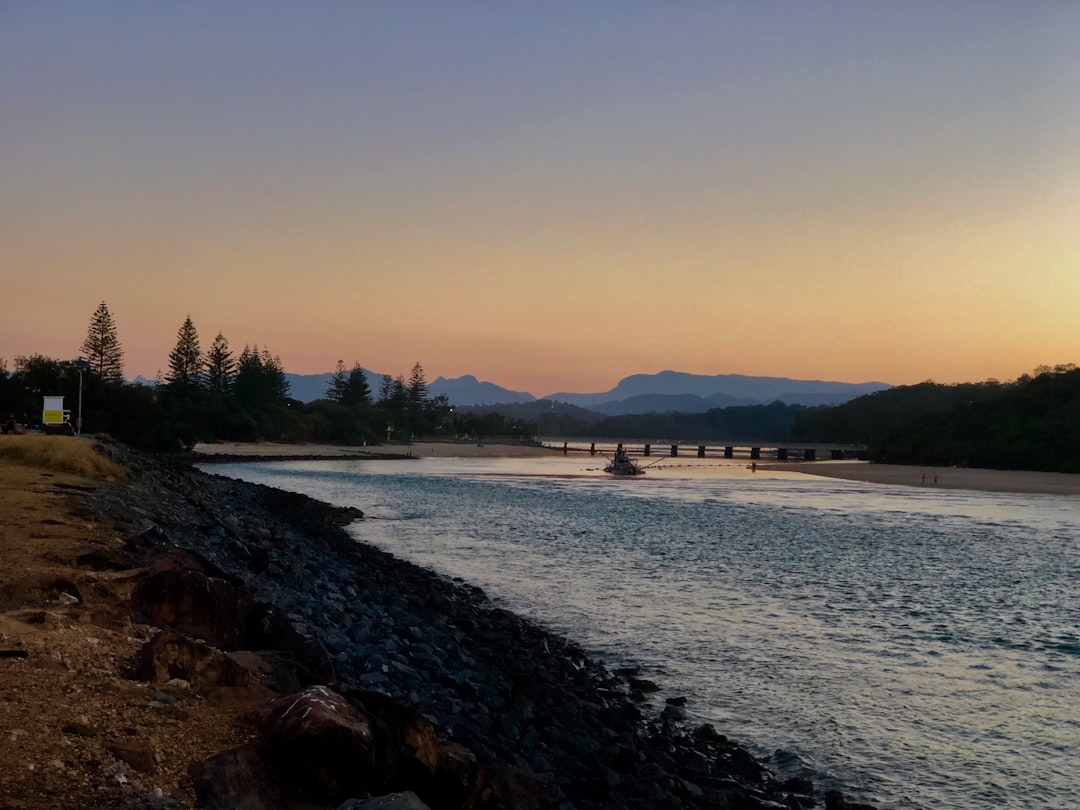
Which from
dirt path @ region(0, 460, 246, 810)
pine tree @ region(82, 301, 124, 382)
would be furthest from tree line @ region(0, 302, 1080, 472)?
dirt path @ region(0, 460, 246, 810)

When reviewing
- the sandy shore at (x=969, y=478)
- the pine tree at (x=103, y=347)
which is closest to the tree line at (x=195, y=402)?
the pine tree at (x=103, y=347)

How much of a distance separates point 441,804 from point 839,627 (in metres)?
12.8

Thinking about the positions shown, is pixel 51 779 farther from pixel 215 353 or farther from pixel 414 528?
pixel 215 353

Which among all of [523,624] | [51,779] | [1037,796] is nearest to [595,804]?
[51,779]

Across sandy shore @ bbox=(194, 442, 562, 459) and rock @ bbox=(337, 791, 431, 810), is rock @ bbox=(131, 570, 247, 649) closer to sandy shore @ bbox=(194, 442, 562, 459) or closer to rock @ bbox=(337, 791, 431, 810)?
rock @ bbox=(337, 791, 431, 810)

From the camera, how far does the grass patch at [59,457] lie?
2289cm

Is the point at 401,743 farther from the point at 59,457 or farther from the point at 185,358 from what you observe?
the point at 185,358

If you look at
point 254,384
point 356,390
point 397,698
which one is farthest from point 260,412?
point 397,698

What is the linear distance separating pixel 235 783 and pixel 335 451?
12767 centimetres

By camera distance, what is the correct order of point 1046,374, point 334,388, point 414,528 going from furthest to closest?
point 334,388, point 1046,374, point 414,528

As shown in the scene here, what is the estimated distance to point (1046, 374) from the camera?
116500 mm

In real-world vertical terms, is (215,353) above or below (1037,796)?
above

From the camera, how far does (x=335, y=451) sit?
128750 millimetres

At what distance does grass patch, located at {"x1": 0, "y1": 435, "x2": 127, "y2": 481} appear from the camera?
75.1ft
